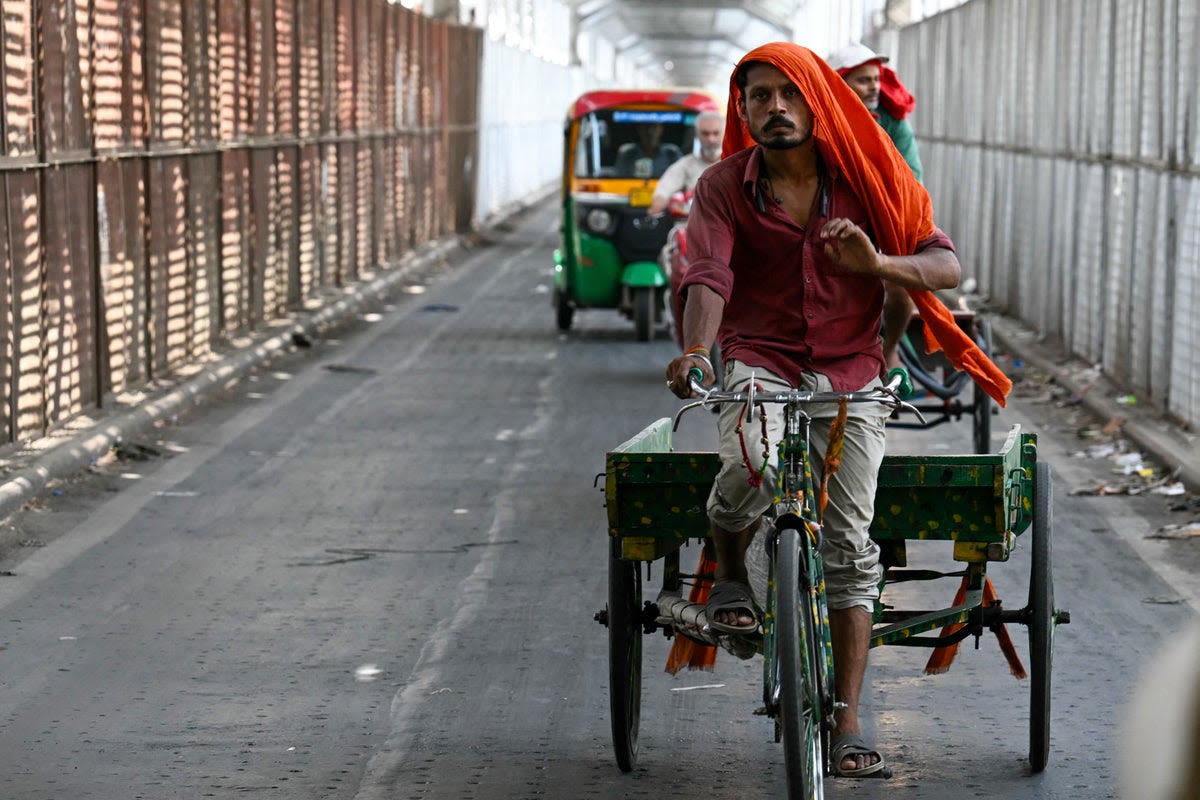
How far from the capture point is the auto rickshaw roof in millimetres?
18719

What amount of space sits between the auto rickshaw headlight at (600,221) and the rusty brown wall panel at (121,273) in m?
5.71

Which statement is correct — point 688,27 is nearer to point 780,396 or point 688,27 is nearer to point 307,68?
point 307,68

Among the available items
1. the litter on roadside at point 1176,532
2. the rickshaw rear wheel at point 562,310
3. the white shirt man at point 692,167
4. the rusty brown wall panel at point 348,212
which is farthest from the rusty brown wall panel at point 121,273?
the rusty brown wall panel at point 348,212

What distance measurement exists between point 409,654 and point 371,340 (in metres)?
12.4

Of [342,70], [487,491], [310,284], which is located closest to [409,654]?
[487,491]

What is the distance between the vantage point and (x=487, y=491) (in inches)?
402

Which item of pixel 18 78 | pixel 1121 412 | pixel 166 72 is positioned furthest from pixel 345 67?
pixel 1121 412

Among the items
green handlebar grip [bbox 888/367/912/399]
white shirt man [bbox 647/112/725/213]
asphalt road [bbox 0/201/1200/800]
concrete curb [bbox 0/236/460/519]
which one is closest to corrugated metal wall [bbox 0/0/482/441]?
concrete curb [bbox 0/236/460/519]

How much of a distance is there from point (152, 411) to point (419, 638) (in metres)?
6.21

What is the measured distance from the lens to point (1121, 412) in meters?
12.7

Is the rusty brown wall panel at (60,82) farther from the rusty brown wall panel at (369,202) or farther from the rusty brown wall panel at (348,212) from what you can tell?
the rusty brown wall panel at (369,202)

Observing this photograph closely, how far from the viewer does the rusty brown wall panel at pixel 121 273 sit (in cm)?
1281

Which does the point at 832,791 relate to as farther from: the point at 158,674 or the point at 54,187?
the point at 54,187

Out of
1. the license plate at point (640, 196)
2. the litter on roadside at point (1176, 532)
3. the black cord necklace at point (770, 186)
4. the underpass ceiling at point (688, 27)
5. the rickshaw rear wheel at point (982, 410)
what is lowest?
the litter on roadside at point (1176, 532)
